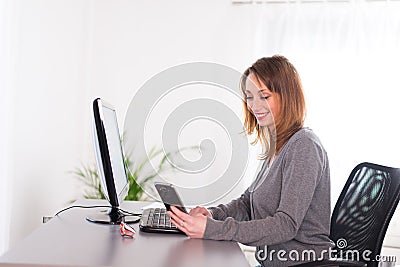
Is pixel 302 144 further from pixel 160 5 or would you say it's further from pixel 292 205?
pixel 160 5

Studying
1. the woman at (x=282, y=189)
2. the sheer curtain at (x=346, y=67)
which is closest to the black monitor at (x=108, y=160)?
the woman at (x=282, y=189)

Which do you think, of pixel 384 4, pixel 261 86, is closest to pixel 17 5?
pixel 261 86

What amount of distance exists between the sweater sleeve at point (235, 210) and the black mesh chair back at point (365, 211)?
30 cm

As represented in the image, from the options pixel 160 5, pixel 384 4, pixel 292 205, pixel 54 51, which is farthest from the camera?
pixel 160 5

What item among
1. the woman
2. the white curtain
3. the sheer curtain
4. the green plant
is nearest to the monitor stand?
the woman

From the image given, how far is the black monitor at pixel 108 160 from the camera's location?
5.40ft

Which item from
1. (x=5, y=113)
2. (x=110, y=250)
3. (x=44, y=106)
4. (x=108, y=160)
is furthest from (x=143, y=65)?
(x=110, y=250)

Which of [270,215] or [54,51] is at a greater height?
[54,51]

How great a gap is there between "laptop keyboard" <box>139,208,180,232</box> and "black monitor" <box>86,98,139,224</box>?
0.18 feet

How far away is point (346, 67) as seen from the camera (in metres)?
3.32

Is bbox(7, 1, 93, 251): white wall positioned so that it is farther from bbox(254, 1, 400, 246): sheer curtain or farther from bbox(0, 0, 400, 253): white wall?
bbox(254, 1, 400, 246): sheer curtain

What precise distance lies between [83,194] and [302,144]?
6.60ft

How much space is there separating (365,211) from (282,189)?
1.05ft

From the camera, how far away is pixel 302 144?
1687 millimetres
